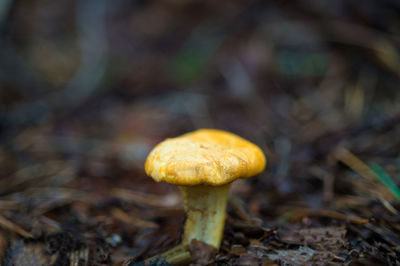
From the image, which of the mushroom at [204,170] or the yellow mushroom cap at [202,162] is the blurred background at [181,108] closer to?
the mushroom at [204,170]

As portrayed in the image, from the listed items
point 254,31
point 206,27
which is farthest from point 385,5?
point 206,27

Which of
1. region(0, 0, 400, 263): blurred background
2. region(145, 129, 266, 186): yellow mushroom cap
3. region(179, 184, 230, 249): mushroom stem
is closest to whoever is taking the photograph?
region(145, 129, 266, 186): yellow mushroom cap

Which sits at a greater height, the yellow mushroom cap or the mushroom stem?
the yellow mushroom cap

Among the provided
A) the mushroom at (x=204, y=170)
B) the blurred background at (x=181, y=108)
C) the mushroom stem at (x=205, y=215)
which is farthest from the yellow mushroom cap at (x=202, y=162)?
the blurred background at (x=181, y=108)

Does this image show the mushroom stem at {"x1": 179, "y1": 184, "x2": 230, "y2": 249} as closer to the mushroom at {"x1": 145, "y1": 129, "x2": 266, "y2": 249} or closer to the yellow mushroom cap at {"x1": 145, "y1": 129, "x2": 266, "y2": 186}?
the mushroom at {"x1": 145, "y1": 129, "x2": 266, "y2": 249}

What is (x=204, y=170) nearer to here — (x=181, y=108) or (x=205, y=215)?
(x=205, y=215)

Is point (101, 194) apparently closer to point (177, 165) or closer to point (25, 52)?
point (177, 165)

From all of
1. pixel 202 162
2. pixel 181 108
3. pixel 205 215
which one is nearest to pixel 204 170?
pixel 202 162

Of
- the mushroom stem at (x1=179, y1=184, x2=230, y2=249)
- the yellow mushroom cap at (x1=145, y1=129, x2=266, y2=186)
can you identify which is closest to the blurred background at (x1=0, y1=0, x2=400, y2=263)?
the mushroom stem at (x1=179, y1=184, x2=230, y2=249)
